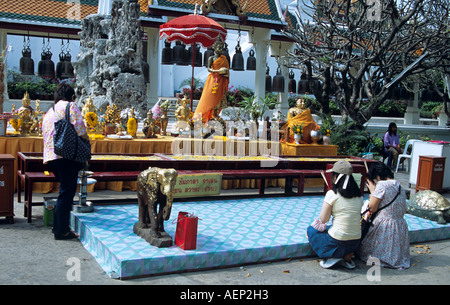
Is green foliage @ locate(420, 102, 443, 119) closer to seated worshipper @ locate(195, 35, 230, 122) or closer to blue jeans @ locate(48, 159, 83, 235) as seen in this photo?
seated worshipper @ locate(195, 35, 230, 122)

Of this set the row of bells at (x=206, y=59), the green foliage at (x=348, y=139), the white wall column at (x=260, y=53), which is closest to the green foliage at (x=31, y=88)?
the row of bells at (x=206, y=59)

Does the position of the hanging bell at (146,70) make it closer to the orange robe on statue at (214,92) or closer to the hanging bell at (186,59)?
the hanging bell at (186,59)

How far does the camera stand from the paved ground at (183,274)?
426 centimetres

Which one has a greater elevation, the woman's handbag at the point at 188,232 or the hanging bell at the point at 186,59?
the hanging bell at the point at 186,59

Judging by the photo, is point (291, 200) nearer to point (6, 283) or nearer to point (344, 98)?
point (6, 283)

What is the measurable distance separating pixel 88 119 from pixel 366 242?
600cm

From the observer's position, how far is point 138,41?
1175 cm

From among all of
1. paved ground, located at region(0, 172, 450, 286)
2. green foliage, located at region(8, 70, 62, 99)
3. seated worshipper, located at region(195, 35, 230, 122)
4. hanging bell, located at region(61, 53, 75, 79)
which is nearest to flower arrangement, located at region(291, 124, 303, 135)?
seated worshipper, located at region(195, 35, 230, 122)

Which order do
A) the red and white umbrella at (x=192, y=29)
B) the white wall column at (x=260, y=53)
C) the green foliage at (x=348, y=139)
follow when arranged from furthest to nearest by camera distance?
the white wall column at (x=260, y=53) → the green foliage at (x=348, y=139) → the red and white umbrella at (x=192, y=29)

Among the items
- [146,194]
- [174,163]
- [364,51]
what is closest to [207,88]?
[174,163]

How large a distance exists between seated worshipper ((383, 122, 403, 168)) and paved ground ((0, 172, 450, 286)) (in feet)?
23.9

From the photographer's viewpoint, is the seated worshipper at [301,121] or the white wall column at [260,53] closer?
the seated worshipper at [301,121]

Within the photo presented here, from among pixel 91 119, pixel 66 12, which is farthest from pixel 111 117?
pixel 66 12

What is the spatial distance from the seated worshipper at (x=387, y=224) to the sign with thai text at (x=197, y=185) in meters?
2.57
